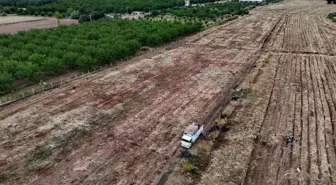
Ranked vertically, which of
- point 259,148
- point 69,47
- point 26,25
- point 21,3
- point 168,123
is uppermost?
point 21,3

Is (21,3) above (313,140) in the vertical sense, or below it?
above

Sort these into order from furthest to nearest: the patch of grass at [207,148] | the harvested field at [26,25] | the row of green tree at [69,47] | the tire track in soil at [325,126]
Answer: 1. the harvested field at [26,25]
2. the row of green tree at [69,47]
3. the patch of grass at [207,148]
4. the tire track in soil at [325,126]

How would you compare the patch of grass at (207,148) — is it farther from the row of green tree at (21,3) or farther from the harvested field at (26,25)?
the row of green tree at (21,3)

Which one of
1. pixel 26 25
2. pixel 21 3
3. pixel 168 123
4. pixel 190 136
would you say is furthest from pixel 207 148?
pixel 21 3

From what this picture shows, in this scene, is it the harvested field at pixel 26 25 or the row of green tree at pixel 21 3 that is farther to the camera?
the row of green tree at pixel 21 3

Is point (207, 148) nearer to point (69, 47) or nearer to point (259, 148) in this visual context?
point (259, 148)

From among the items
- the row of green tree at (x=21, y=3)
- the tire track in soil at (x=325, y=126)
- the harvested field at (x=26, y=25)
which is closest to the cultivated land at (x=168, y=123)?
the tire track in soil at (x=325, y=126)

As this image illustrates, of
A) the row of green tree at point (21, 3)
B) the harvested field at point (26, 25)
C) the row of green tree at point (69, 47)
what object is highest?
the row of green tree at point (21, 3)
